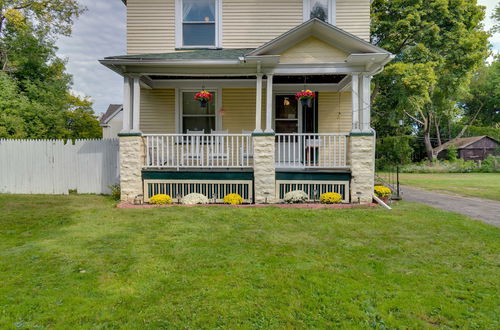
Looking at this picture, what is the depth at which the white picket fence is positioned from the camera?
882cm

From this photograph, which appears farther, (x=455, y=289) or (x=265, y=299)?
(x=455, y=289)

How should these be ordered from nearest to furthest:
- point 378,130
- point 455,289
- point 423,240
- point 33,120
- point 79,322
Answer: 1. point 79,322
2. point 455,289
3. point 423,240
4. point 33,120
5. point 378,130

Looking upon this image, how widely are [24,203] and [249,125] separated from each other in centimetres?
668

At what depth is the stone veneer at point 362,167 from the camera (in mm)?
7430

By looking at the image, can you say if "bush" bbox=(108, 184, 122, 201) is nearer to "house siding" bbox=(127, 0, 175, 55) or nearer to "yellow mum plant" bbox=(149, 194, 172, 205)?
"yellow mum plant" bbox=(149, 194, 172, 205)

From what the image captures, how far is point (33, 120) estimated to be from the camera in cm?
1391

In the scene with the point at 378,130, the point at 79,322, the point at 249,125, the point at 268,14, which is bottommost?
the point at 79,322

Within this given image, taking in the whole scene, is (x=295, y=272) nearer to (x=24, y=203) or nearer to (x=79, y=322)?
(x=79, y=322)

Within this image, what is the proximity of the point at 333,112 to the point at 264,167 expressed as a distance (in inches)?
150

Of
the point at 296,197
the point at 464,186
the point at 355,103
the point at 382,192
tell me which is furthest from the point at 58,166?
the point at 464,186

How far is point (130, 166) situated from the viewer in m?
7.69

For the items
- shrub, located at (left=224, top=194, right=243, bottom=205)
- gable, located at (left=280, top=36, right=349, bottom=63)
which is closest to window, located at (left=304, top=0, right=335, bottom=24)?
gable, located at (left=280, top=36, right=349, bottom=63)

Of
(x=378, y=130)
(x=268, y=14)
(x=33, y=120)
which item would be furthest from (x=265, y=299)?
(x=378, y=130)

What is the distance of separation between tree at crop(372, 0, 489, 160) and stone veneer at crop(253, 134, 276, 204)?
13.9 meters
